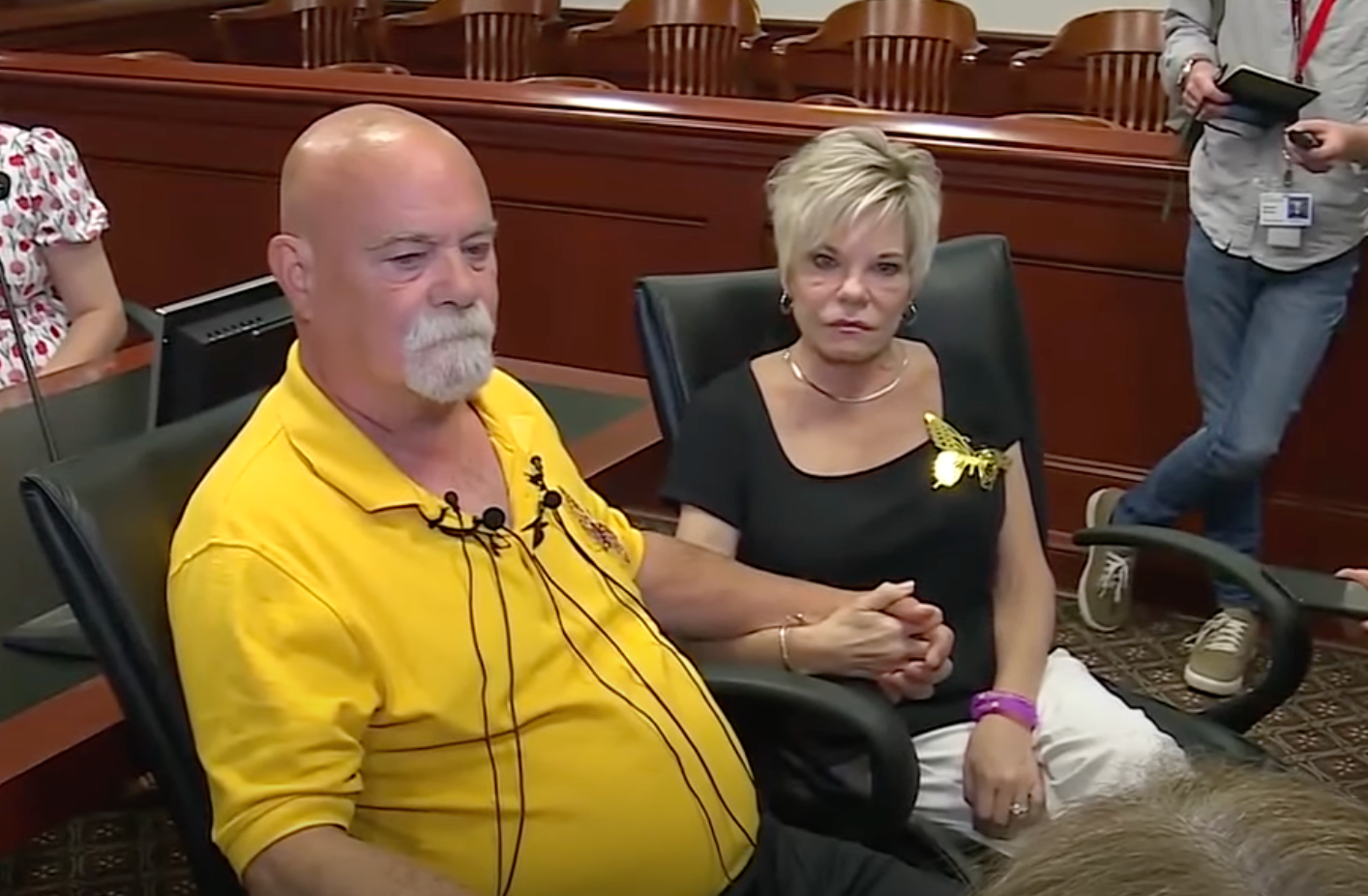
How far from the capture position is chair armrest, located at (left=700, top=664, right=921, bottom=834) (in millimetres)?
1598

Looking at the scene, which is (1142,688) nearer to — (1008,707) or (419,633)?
(1008,707)

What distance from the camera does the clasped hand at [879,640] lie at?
5.67 feet

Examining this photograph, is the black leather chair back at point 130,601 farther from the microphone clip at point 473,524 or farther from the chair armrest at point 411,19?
the chair armrest at point 411,19

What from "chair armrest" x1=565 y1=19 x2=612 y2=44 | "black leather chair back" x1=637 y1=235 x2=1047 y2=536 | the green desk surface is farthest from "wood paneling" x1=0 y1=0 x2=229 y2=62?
"black leather chair back" x1=637 y1=235 x2=1047 y2=536

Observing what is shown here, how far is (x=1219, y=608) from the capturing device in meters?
3.11

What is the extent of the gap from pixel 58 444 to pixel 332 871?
835 millimetres

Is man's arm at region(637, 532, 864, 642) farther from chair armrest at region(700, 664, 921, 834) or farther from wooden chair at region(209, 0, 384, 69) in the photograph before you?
wooden chair at region(209, 0, 384, 69)

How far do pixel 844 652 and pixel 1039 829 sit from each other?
1035 mm

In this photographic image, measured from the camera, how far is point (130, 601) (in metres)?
1.38

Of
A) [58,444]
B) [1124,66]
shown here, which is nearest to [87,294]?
[58,444]

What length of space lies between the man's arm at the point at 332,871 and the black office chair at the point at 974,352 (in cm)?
57

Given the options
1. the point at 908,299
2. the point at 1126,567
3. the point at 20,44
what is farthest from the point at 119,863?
the point at 20,44

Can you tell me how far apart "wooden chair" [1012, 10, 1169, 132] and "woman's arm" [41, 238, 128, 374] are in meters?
2.81

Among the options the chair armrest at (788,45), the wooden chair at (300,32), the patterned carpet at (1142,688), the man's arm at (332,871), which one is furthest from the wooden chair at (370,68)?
the man's arm at (332,871)
